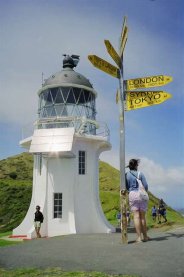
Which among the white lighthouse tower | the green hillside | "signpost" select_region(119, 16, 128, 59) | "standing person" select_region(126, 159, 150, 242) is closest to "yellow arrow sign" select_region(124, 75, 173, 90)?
"signpost" select_region(119, 16, 128, 59)

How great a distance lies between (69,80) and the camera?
19250 millimetres

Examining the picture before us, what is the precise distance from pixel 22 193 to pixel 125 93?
82.8 feet

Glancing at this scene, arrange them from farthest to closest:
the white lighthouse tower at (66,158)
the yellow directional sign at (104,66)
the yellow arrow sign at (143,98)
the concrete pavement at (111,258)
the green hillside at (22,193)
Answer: the green hillside at (22,193)
the white lighthouse tower at (66,158)
the yellow directional sign at (104,66)
the yellow arrow sign at (143,98)
the concrete pavement at (111,258)

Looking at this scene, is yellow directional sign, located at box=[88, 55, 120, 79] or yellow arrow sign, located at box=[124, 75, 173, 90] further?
yellow directional sign, located at box=[88, 55, 120, 79]

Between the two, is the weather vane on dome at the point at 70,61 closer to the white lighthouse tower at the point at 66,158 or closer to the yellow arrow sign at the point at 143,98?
the white lighthouse tower at the point at 66,158

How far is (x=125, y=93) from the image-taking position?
10453 mm

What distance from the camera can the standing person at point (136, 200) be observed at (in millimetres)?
9188

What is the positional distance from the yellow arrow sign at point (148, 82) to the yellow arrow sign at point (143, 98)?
195mm

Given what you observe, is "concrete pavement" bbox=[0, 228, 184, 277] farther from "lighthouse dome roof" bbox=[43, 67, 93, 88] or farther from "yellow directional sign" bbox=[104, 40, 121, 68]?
"lighthouse dome roof" bbox=[43, 67, 93, 88]

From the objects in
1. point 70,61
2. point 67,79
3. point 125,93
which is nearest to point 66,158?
point 67,79

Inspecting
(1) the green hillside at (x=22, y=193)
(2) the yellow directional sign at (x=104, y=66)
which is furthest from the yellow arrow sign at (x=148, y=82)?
(1) the green hillside at (x=22, y=193)

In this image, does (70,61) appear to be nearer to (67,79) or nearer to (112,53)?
(67,79)

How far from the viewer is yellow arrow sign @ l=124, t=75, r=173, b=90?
392 inches

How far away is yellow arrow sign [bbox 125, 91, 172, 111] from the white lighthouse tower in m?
6.93
